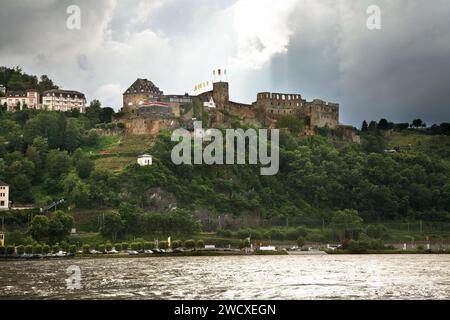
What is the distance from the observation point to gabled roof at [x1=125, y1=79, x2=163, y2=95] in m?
140

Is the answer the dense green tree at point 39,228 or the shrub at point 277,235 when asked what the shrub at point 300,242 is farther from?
the dense green tree at point 39,228

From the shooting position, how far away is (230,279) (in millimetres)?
60281

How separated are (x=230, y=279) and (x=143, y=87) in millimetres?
84258

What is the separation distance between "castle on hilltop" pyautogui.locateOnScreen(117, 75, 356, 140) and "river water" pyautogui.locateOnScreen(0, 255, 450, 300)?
1986 inches

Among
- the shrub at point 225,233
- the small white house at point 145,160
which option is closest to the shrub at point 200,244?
the shrub at point 225,233

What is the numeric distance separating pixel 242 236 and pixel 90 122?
146ft

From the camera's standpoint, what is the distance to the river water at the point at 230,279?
50.5 metres

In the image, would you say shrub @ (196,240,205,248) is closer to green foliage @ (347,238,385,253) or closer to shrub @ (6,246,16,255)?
green foliage @ (347,238,385,253)

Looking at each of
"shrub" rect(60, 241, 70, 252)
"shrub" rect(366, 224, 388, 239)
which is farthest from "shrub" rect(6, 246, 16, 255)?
"shrub" rect(366, 224, 388, 239)

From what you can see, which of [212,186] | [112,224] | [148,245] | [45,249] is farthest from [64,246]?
[212,186]

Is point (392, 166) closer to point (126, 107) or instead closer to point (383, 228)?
point (383, 228)

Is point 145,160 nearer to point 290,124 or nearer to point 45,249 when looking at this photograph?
point 45,249

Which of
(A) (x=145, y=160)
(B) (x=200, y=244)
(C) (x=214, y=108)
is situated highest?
(C) (x=214, y=108)

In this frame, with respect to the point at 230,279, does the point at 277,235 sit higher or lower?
higher
